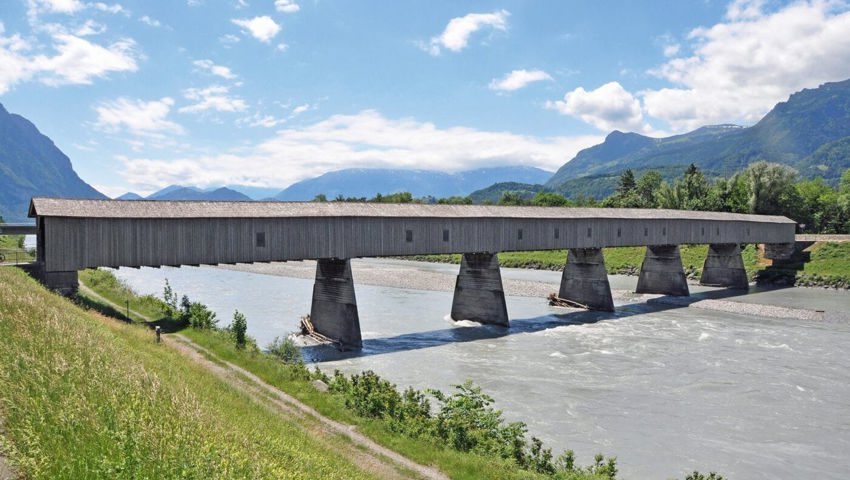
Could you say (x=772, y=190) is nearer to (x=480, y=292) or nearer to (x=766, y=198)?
(x=766, y=198)

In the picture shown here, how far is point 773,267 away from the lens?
57.8 m

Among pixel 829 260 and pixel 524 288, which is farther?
pixel 829 260

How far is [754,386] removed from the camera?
21.8 metres

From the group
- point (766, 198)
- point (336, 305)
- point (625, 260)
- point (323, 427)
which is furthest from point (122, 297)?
point (766, 198)

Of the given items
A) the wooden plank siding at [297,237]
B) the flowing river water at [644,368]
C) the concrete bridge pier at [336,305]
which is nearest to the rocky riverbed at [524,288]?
the flowing river water at [644,368]

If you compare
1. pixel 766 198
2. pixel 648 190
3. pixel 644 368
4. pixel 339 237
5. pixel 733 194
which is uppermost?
pixel 648 190

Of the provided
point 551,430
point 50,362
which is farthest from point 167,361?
point 551,430

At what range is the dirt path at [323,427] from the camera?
11.4 metres

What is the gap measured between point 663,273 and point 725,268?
10.6 metres

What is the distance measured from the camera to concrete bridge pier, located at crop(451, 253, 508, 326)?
32.8 metres

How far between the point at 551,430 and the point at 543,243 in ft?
65.9

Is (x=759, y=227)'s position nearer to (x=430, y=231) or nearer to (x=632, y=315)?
(x=632, y=315)

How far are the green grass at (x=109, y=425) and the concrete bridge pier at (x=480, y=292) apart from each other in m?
22.7

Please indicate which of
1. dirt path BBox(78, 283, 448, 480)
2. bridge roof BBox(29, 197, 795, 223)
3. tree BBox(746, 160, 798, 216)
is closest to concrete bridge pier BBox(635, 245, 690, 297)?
bridge roof BBox(29, 197, 795, 223)
